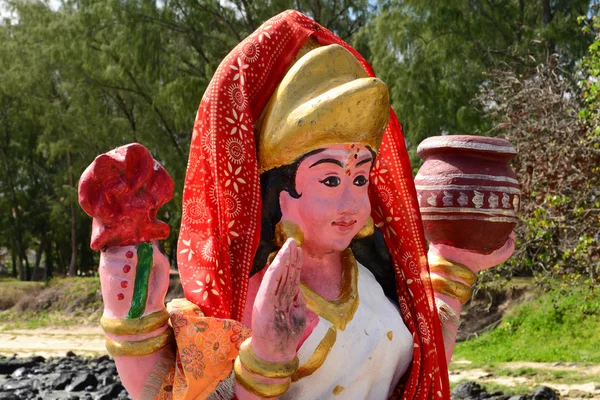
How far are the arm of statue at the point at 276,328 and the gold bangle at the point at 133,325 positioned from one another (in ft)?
0.66

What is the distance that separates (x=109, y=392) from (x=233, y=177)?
234 inches

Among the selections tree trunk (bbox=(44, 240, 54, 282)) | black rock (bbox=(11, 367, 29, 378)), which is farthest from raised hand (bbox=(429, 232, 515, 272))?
tree trunk (bbox=(44, 240, 54, 282))

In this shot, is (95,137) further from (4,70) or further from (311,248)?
(311,248)

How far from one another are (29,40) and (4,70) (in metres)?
0.85

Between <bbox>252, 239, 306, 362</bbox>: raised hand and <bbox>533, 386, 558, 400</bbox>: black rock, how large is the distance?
4.60 meters

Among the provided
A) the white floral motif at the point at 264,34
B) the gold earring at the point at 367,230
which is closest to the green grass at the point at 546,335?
the gold earring at the point at 367,230

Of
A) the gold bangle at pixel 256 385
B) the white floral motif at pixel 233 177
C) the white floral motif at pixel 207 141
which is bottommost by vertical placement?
the gold bangle at pixel 256 385

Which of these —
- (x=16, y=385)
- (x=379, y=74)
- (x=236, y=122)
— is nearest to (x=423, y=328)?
(x=236, y=122)

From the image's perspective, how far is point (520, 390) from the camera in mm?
6020

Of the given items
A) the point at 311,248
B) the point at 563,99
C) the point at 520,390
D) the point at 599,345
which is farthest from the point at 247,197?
the point at 599,345

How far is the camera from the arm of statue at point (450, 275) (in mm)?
2201

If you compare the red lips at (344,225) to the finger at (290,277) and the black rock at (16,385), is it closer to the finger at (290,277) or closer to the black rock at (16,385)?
the finger at (290,277)

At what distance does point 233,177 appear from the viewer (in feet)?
5.87

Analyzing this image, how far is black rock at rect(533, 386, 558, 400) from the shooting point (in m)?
5.65
